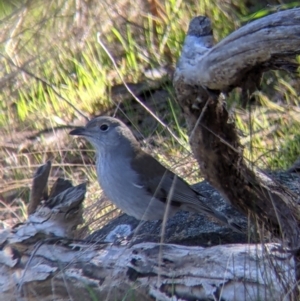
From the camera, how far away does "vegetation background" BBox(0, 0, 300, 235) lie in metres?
7.45

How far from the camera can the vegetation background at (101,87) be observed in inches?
293

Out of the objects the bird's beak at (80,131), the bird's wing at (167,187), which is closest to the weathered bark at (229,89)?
the bird's wing at (167,187)

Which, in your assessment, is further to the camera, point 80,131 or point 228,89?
point 80,131

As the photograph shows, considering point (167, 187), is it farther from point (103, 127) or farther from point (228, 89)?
point (228, 89)

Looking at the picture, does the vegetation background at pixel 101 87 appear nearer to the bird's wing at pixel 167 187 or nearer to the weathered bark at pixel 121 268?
the bird's wing at pixel 167 187

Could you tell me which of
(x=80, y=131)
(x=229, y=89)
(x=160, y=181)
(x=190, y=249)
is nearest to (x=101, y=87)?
(x=80, y=131)

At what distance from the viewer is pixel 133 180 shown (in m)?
5.89

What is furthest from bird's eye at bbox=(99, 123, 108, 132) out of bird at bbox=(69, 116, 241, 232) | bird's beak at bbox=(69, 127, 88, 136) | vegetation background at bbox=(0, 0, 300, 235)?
vegetation background at bbox=(0, 0, 300, 235)

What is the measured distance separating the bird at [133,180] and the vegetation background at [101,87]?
107 cm

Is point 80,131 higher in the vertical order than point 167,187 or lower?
higher

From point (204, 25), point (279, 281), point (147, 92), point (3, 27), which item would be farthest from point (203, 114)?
point (147, 92)

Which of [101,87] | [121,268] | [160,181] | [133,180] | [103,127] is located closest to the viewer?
[121,268]

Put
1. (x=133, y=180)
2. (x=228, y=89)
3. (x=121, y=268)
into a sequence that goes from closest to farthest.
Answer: (x=121, y=268)
(x=228, y=89)
(x=133, y=180)

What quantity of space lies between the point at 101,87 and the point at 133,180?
103 inches
